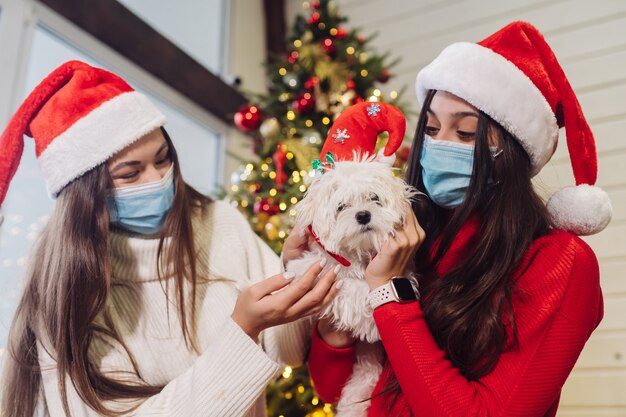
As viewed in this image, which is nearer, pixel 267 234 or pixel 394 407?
pixel 394 407

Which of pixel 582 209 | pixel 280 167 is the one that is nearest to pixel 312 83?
pixel 280 167

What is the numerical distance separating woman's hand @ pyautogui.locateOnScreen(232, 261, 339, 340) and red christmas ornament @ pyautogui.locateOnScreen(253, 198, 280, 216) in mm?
1228

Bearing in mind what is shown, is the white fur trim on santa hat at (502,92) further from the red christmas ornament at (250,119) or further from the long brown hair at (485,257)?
the red christmas ornament at (250,119)

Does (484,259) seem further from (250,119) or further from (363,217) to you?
(250,119)

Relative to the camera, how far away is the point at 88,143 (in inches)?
47.1

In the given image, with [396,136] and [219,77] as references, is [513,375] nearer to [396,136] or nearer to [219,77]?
[396,136]

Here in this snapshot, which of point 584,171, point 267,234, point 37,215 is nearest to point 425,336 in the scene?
point 584,171

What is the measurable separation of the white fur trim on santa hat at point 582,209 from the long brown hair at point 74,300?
0.92 meters

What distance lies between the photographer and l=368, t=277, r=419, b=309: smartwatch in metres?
0.89

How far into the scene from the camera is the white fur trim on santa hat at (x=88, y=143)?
119cm

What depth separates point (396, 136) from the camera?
97 cm

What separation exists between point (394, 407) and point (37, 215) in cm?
179

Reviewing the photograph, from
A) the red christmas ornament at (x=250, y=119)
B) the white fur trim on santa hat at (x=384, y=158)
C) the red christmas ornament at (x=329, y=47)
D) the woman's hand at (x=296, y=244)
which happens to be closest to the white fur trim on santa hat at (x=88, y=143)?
the woman's hand at (x=296, y=244)

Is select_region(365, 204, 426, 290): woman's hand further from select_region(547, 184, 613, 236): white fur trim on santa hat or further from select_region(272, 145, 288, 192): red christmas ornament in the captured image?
select_region(272, 145, 288, 192): red christmas ornament
